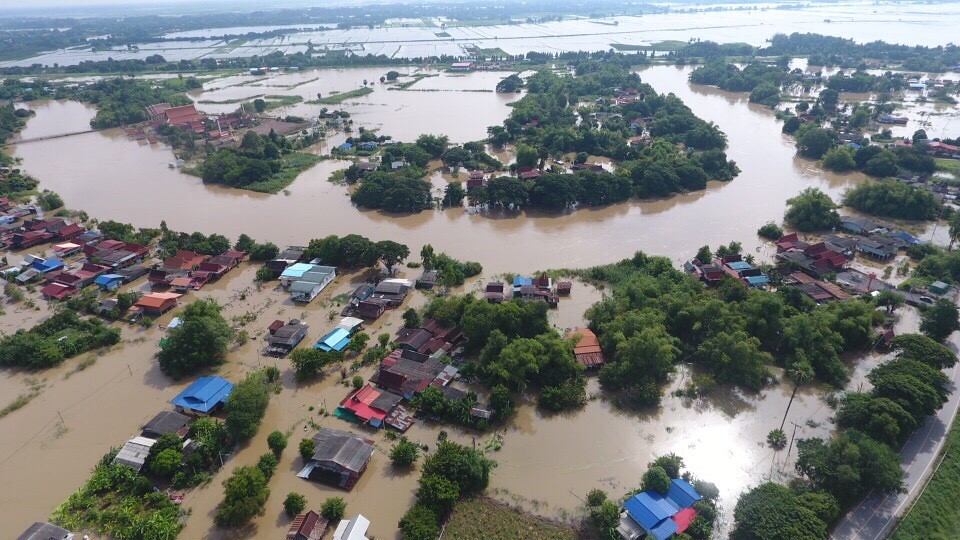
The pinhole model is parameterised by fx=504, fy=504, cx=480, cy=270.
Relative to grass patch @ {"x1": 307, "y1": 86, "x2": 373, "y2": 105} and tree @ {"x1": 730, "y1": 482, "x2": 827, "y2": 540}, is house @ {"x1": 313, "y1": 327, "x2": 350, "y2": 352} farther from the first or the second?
grass patch @ {"x1": 307, "y1": 86, "x2": 373, "y2": 105}

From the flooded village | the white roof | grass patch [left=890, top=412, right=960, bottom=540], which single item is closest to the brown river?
the flooded village

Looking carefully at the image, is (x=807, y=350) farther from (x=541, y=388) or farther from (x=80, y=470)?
(x=80, y=470)

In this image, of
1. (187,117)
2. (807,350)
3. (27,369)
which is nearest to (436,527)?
(807,350)

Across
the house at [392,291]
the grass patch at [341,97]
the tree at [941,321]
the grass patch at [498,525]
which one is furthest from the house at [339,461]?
the grass patch at [341,97]

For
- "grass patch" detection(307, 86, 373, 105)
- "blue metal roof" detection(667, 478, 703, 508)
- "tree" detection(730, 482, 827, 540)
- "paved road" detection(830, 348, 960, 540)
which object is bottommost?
"paved road" detection(830, 348, 960, 540)

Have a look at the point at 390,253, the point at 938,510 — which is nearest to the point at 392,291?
the point at 390,253

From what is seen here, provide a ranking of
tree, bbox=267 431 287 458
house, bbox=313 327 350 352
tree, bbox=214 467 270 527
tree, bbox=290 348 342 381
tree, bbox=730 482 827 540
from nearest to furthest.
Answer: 1. tree, bbox=730 482 827 540
2. tree, bbox=214 467 270 527
3. tree, bbox=267 431 287 458
4. tree, bbox=290 348 342 381
5. house, bbox=313 327 350 352
